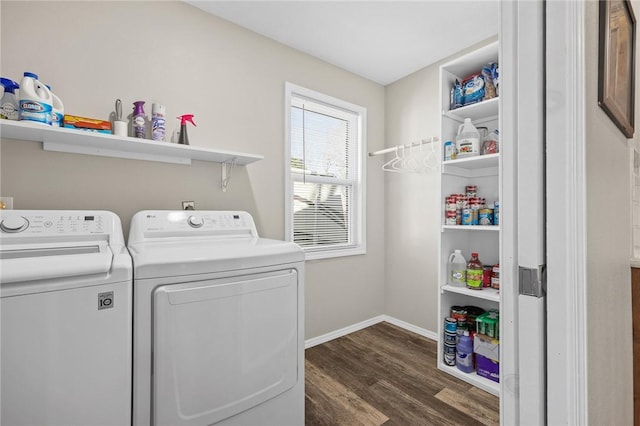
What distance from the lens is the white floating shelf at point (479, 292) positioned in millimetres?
1851

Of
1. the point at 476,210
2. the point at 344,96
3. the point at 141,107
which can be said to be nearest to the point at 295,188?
the point at 344,96

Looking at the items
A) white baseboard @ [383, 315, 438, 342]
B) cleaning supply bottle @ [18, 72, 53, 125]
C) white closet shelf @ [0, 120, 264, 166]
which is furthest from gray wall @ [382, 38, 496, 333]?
cleaning supply bottle @ [18, 72, 53, 125]

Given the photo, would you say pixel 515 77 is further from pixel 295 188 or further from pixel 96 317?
pixel 295 188

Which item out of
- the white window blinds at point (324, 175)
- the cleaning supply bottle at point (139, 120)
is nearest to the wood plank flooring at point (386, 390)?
the white window blinds at point (324, 175)

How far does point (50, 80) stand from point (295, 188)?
1581mm

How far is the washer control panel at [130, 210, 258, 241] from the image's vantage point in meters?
1.56

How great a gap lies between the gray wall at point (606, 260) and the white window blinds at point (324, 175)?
1.82 meters

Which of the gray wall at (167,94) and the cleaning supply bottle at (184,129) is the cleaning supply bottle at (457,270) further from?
the cleaning supply bottle at (184,129)

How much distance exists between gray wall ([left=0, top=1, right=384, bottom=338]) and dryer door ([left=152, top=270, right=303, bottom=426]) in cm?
87

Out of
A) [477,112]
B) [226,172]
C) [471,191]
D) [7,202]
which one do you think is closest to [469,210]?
[471,191]

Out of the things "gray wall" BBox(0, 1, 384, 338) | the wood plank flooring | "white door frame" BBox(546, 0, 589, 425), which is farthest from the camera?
the wood plank flooring

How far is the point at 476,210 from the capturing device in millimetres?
2066

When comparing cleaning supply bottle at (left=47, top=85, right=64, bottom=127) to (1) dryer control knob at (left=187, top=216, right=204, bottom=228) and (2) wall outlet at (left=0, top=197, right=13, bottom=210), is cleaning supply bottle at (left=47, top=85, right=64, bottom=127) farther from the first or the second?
(1) dryer control knob at (left=187, top=216, right=204, bottom=228)

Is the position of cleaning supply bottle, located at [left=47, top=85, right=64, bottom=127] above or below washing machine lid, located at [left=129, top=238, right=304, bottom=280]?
above
